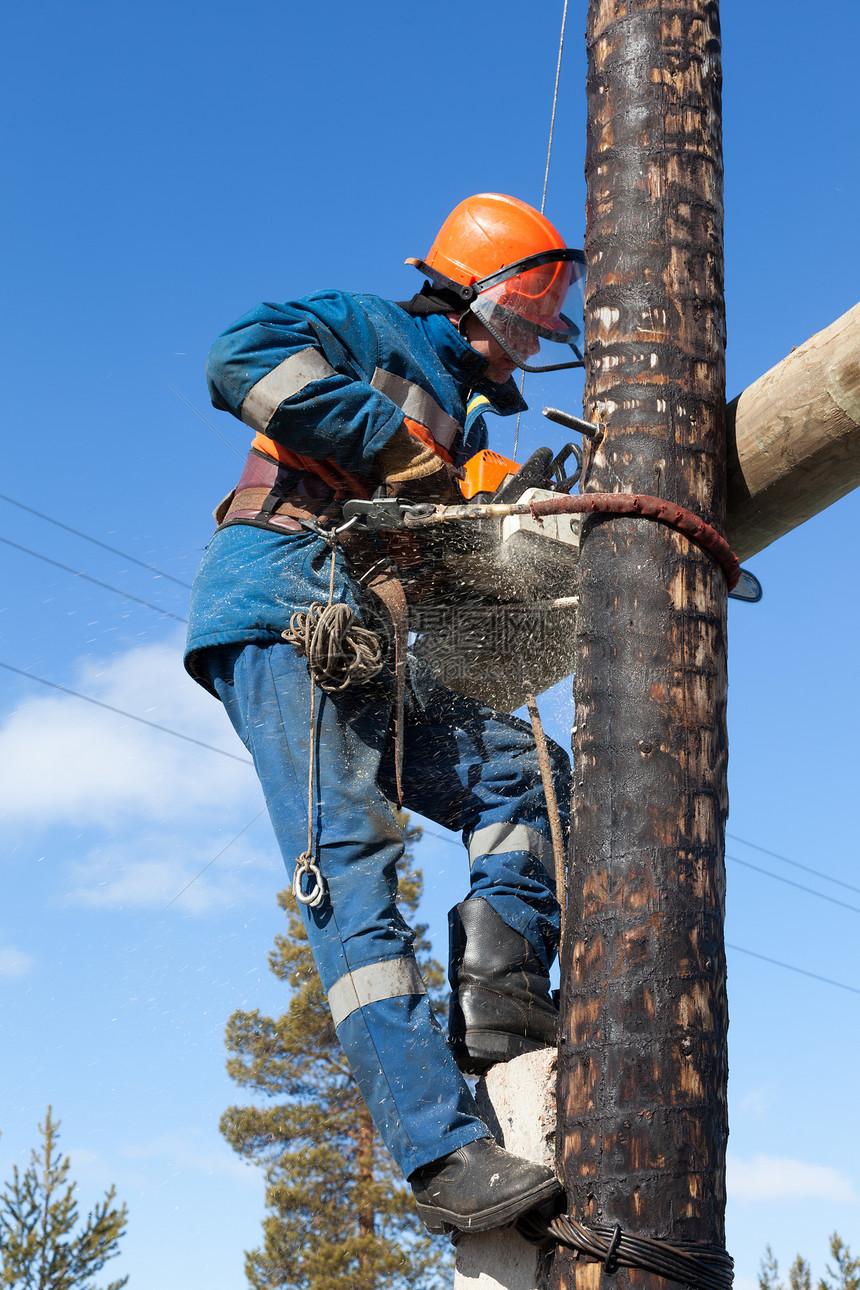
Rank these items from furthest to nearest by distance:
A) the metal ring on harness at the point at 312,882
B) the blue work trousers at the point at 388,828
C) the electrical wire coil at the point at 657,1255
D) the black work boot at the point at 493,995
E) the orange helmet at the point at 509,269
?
1. the orange helmet at the point at 509,269
2. the black work boot at the point at 493,995
3. the metal ring on harness at the point at 312,882
4. the blue work trousers at the point at 388,828
5. the electrical wire coil at the point at 657,1255

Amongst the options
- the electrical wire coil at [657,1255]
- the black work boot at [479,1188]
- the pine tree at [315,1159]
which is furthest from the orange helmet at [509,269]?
the pine tree at [315,1159]

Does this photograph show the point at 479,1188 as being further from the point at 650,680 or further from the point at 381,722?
the point at 381,722

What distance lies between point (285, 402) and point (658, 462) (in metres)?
0.95

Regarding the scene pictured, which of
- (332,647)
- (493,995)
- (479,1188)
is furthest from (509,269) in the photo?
(479,1188)

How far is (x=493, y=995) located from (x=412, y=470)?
4.20 feet

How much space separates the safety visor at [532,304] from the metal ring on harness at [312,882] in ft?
5.23

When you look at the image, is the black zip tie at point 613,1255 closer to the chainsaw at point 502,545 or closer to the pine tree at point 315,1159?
the chainsaw at point 502,545

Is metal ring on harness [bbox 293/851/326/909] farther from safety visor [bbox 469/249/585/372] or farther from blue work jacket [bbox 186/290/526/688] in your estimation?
safety visor [bbox 469/249/585/372]

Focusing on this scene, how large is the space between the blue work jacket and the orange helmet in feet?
1.23

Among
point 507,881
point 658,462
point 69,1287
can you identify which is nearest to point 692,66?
point 658,462

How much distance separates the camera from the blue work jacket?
3053 millimetres

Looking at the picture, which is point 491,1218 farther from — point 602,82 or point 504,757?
point 602,82

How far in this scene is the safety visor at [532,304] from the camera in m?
3.62

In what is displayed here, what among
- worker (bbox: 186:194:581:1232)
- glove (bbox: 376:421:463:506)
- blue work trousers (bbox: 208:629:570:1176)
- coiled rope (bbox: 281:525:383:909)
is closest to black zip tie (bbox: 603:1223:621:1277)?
worker (bbox: 186:194:581:1232)
